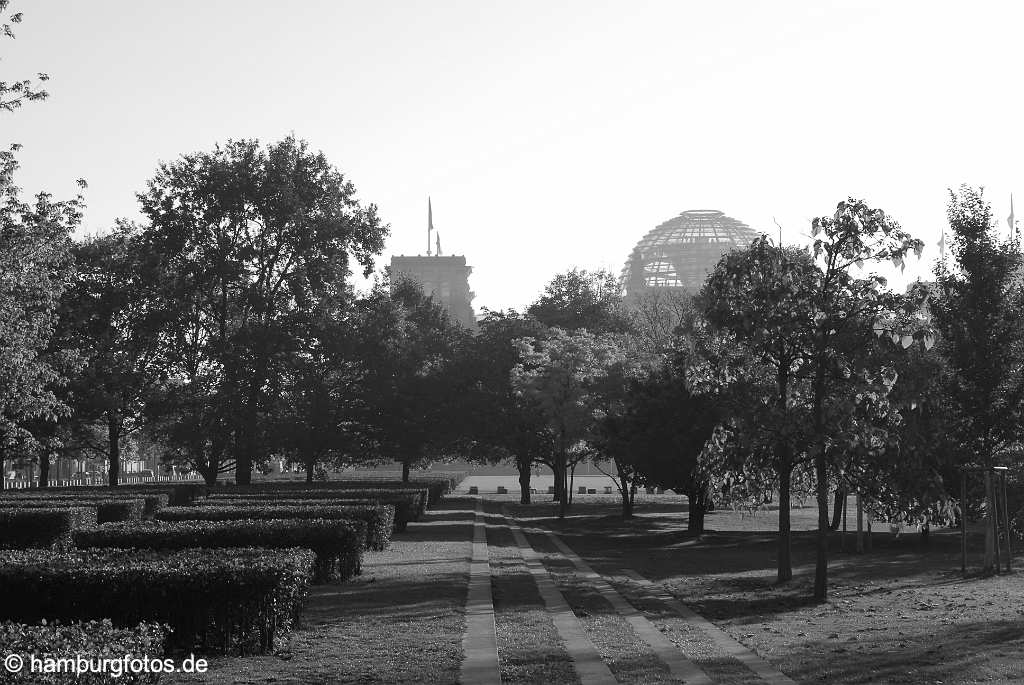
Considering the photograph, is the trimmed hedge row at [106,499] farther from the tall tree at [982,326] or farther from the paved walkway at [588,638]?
the tall tree at [982,326]

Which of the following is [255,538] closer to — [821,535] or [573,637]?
[573,637]

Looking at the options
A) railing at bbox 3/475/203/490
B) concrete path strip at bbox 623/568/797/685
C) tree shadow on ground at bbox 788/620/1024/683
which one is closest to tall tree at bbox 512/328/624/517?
concrete path strip at bbox 623/568/797/685

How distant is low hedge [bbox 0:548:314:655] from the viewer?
11.5 metres

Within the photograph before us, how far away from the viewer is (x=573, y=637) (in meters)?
14.2

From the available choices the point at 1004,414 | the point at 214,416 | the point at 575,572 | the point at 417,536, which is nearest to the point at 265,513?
the point at 575,572

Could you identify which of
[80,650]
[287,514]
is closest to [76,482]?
[287,514]

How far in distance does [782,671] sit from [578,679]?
2.47m

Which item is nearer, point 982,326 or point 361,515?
point 361,515

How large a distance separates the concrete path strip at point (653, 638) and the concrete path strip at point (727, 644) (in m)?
0.63

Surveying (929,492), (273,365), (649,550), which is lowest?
(649,550)

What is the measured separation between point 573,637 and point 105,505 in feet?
72.1

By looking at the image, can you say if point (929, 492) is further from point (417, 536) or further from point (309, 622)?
point (417, 536)

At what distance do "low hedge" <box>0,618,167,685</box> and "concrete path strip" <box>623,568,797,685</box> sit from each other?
6276mm

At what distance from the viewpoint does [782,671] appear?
40.7 ft
